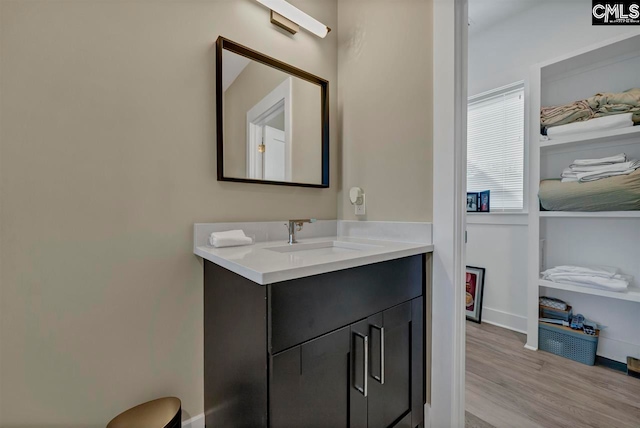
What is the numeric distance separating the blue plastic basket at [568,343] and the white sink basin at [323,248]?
1709 millimetres

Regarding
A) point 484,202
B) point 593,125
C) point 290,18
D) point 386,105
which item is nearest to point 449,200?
point 386,105

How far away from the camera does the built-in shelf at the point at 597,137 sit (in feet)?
5.48

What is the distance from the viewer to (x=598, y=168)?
5.81 feet

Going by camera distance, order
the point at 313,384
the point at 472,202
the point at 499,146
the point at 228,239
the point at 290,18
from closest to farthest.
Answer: the point at 313,384, the point at 228,239, the point at 290,18, the point at 499,146, the point at 472,202

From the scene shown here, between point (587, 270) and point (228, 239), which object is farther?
point (587, 270)

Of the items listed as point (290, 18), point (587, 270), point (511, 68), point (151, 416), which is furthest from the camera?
point (511, 68)

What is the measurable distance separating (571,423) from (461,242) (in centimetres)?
105

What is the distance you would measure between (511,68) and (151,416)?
3.31 m

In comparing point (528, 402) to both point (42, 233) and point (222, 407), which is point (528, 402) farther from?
point (42, 233)

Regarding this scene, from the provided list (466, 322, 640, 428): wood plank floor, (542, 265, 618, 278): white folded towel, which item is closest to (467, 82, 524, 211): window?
(542, 265, 618, 278): white folded towel

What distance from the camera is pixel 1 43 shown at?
0.86 metres

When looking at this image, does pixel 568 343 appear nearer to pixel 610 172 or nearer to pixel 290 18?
pixel 610 172

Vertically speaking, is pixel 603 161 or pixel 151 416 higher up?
pixel 603 161

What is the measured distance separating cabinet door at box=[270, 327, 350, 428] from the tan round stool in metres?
0.51
